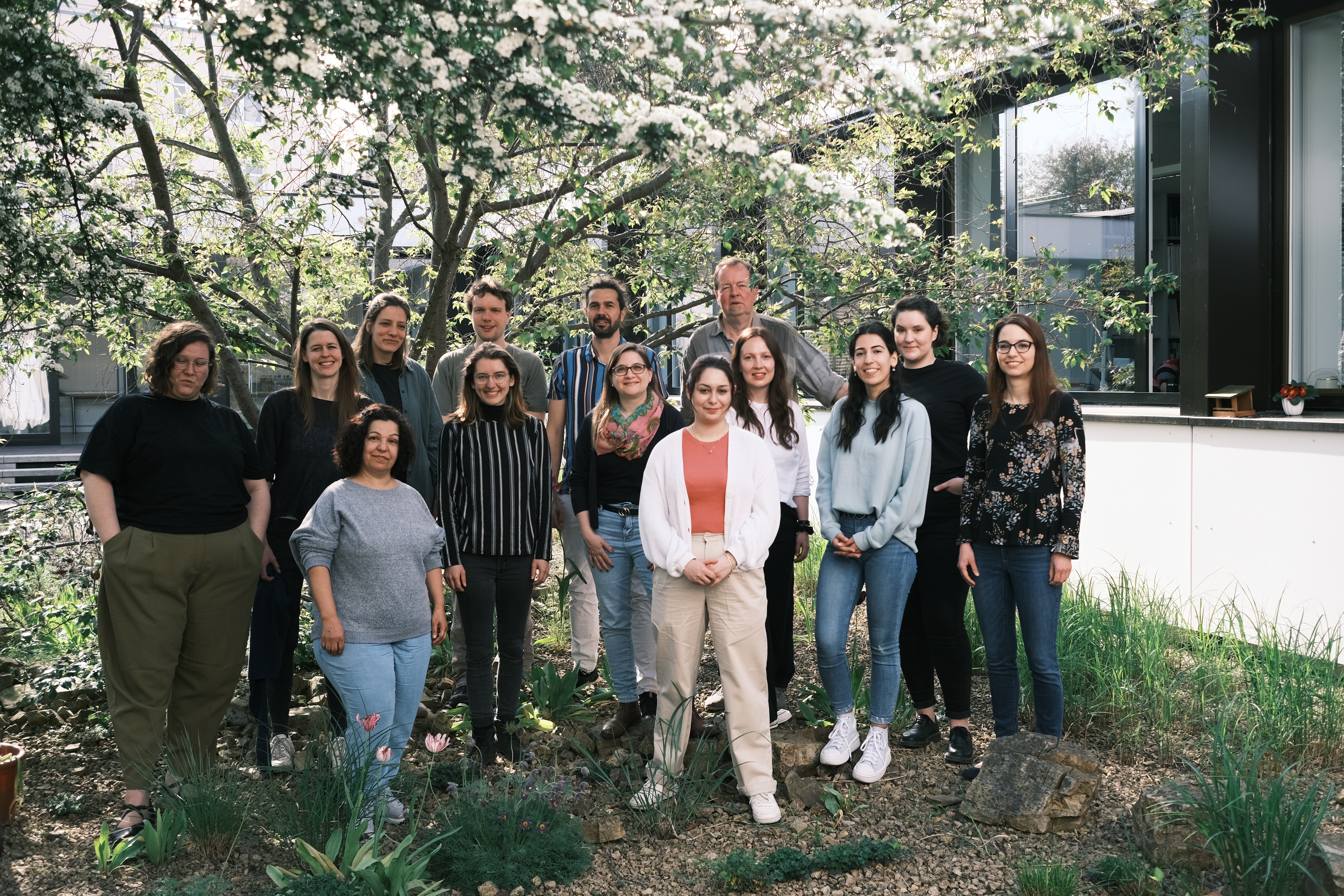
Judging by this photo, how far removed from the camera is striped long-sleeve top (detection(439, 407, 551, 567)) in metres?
4.24

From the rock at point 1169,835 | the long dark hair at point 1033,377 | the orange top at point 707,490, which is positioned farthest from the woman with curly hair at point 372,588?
the rock at point 1169,835

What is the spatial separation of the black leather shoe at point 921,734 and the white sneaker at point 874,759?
21 centimetres

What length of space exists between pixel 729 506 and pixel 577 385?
145 cm

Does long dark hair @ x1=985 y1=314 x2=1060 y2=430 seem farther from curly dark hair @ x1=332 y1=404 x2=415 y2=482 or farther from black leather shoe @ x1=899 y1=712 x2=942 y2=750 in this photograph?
curly dark hair @ x1=332 y1=404 x2=415 y2=482

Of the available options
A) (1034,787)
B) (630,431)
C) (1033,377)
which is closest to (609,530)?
(630,431)

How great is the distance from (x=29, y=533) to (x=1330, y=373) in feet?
27.4

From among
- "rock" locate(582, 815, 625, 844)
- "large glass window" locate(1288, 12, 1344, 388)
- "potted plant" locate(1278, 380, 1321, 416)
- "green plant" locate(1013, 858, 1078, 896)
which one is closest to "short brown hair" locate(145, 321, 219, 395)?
"rock" locate(582, 815, 625, 844)

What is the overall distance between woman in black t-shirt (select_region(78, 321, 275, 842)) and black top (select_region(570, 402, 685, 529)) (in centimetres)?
137

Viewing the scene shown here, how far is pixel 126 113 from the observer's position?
438 cm

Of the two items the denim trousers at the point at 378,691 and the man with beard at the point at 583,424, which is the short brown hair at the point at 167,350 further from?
the man with beard at the point at 583,424

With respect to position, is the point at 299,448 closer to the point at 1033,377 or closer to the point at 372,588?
the point at 372,588

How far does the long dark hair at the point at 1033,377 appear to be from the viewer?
13.0 ft

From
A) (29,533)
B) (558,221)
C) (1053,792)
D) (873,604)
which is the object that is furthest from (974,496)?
(29,533)

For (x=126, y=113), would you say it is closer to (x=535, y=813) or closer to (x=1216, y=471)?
(x=535, y=813)
